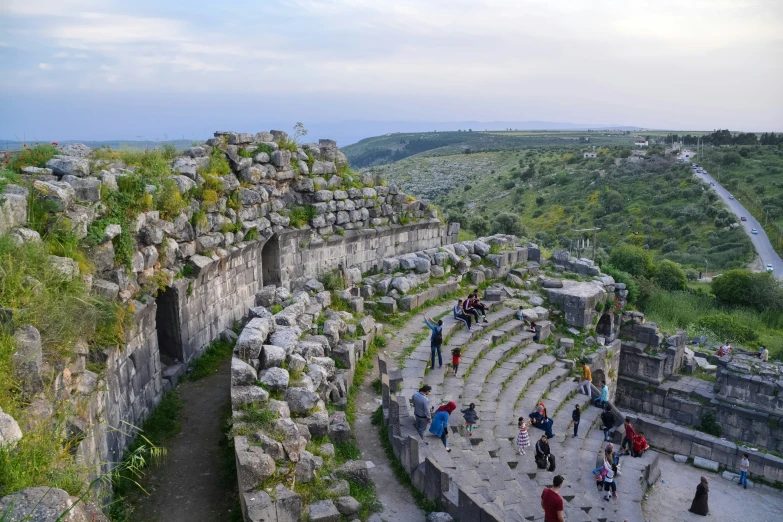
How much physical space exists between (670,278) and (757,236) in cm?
1463

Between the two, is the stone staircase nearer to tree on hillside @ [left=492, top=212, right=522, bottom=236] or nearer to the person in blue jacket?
the person in blue jacket

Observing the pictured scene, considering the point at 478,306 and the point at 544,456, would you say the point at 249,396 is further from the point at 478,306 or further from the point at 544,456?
the point at 478,306

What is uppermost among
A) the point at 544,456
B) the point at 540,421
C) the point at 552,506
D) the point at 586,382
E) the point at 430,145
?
the point at 430,145

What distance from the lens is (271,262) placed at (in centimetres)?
1622

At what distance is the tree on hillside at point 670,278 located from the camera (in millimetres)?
31969

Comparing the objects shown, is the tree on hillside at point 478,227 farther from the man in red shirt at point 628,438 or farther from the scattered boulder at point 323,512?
the scattered boulder at point 323,512

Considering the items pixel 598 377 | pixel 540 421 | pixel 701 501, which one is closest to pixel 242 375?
pixel 540 421

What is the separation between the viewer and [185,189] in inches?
499

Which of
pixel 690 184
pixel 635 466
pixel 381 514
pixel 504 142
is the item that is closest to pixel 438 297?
pixel 635 466

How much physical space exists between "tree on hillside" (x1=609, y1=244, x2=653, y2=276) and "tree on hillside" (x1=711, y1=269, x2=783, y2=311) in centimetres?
346

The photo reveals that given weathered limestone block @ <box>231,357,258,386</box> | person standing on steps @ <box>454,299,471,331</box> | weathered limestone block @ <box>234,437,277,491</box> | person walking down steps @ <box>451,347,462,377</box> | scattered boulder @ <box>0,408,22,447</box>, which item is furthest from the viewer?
person standing on steps @ <box>454,299,471,331</box>

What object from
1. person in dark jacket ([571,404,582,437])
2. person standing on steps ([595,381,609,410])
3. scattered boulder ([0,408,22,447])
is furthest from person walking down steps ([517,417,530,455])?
scattered boulder ([0,408,22,447])

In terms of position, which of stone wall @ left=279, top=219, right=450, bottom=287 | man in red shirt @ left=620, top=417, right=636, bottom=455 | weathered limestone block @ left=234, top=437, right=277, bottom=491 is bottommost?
man in red shirt @ left=620, top=417, right=636, bottom=455

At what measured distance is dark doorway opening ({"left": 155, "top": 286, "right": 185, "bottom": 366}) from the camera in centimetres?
1220
